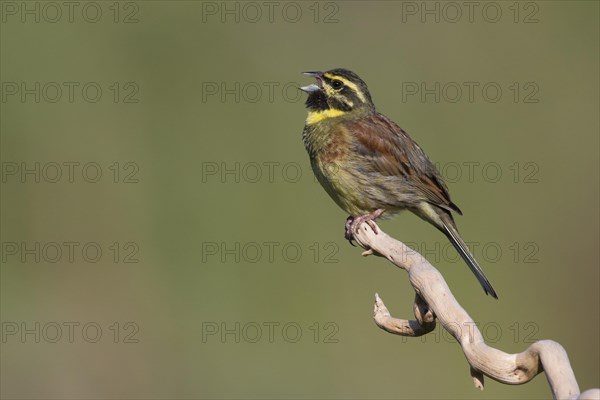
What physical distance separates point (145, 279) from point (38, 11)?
7.90 ft

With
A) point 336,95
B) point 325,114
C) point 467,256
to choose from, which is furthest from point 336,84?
point 467,256

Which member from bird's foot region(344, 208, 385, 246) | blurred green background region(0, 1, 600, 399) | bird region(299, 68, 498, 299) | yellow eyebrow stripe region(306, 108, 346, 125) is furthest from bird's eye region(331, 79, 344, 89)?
blurred green background region(0, 1, 600, 399)

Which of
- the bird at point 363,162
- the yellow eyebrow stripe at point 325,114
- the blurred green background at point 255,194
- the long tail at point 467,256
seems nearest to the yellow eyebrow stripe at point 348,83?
the bird at point 363,162

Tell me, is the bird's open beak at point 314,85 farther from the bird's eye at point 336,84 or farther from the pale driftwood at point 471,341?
the pale driftwood at point 471,341

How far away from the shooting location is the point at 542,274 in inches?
294

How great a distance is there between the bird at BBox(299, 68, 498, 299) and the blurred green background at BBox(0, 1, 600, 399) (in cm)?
154

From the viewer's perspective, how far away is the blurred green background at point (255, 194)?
23.6ft

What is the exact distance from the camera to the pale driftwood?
8.88 feet

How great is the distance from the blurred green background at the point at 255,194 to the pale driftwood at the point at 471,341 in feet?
11.4

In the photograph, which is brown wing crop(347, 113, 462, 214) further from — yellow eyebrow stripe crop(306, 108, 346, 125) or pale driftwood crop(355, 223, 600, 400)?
pale driftwood crop(355, 223, 600, 400)

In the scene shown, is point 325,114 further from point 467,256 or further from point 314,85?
point 467,256

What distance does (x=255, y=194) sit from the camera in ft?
25.2

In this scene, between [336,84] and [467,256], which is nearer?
[467,256]

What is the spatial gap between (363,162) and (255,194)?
2030mm
